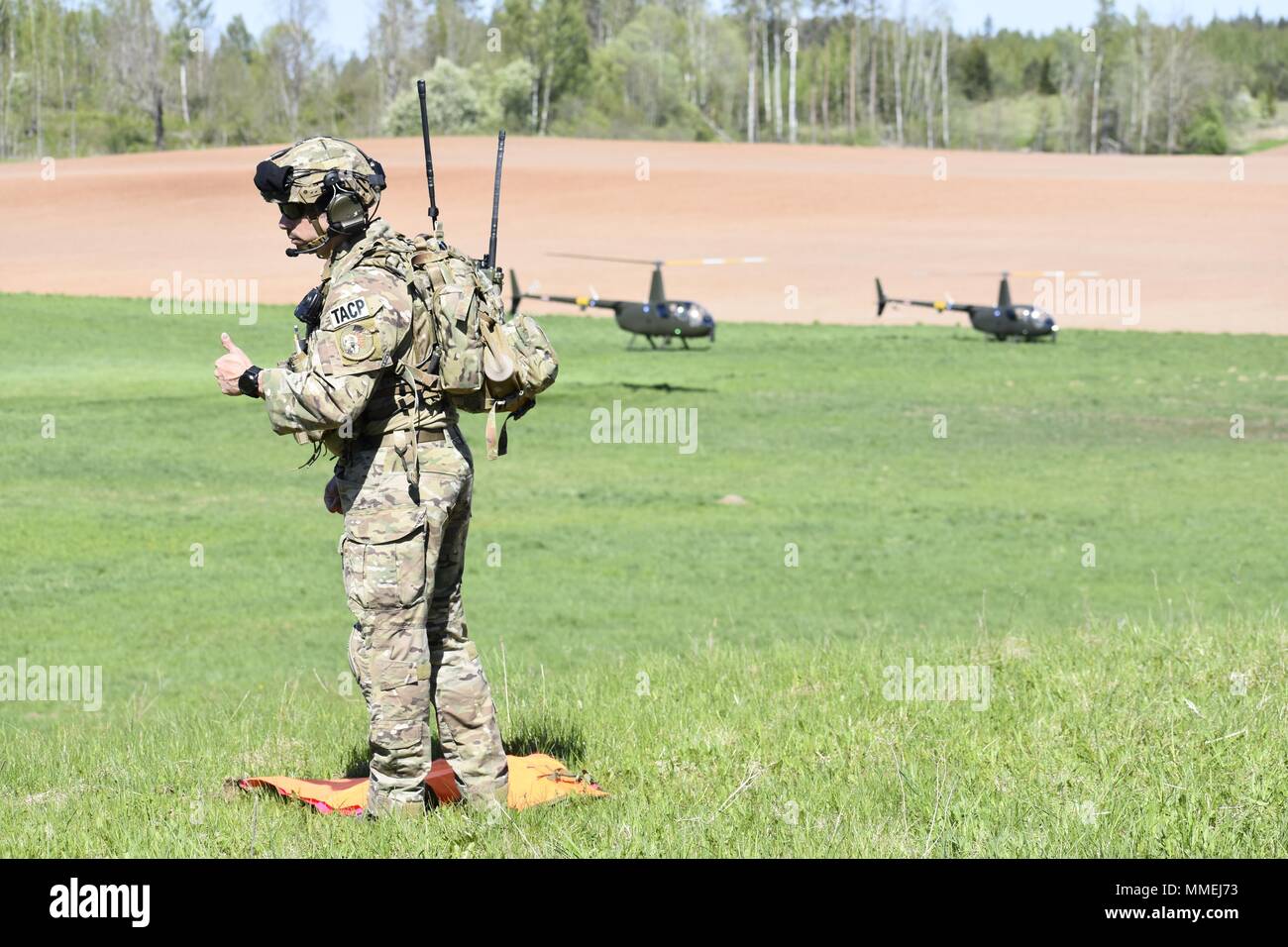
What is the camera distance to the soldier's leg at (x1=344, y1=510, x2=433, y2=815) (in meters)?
5.70

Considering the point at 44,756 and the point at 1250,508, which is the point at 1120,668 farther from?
the point at 1250,508

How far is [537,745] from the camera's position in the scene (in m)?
6.98

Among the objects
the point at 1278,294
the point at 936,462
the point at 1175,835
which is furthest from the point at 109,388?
the point at 1278,294

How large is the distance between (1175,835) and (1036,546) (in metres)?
15.6

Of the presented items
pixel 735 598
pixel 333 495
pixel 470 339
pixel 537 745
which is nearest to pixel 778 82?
pixel 735 598

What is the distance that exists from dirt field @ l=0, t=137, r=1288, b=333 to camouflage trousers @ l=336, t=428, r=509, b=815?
47.3m

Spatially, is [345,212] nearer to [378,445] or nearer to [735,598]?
[378,445]

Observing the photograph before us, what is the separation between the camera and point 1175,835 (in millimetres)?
4938

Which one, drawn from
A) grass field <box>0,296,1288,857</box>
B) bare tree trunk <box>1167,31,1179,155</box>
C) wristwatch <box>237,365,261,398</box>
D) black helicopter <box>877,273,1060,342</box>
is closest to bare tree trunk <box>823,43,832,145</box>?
bare tree trunk <box>1167,31,1179,155</box>

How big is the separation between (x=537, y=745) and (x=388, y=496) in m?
1.73

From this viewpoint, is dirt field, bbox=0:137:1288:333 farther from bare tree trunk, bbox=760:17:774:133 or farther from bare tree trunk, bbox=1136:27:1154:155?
bare tree trunk, bbox=760:17:774:133

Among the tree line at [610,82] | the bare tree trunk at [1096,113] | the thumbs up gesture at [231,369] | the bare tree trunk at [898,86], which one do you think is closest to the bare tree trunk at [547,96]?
the tree line at [610,82]

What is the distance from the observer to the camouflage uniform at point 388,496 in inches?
217

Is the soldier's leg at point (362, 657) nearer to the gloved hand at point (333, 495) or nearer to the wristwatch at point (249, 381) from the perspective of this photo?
the gloved hand at point (333, 495)
